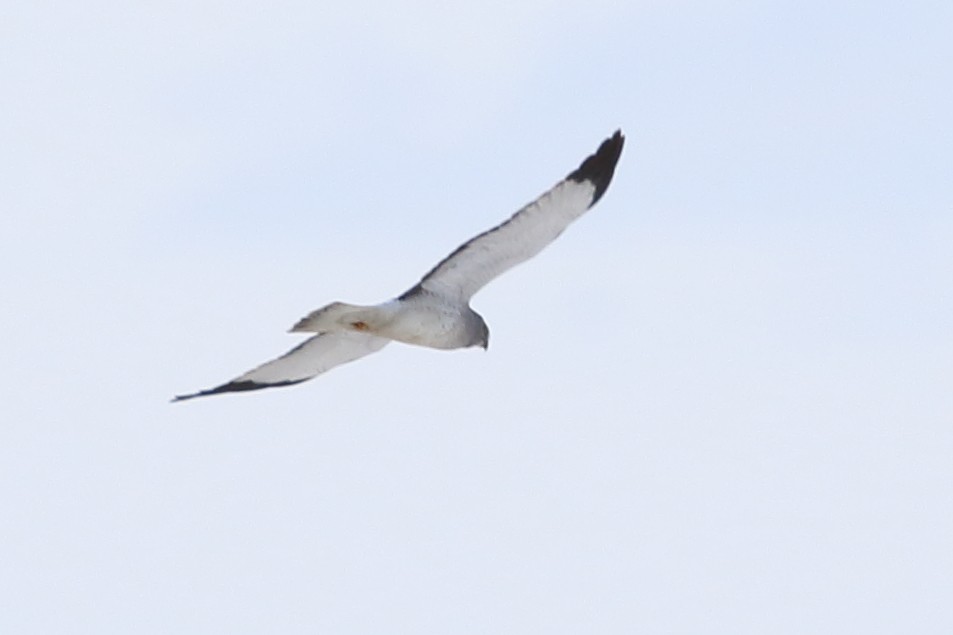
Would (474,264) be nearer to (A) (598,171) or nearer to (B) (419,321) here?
(B) (419,321)

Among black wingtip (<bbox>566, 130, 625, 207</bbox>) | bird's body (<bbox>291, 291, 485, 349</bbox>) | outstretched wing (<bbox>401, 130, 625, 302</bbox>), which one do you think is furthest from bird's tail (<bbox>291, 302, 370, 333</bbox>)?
black wingtip (<bbox>566, 130, 625, 207</bbox>)

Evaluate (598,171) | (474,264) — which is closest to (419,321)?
(474,264)

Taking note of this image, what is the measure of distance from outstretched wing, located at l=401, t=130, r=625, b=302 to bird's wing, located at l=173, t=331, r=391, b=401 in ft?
3.59

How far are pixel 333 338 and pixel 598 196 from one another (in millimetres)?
3167

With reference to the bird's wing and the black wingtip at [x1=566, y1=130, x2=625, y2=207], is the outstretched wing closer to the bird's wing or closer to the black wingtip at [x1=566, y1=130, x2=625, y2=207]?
the black wingtip at [x1=566, y1=130, x2=625, y2=207]

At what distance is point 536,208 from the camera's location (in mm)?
20516

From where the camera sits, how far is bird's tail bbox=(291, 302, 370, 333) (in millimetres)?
18984

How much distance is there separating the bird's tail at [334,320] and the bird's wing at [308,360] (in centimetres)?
141

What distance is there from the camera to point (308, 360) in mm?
22391

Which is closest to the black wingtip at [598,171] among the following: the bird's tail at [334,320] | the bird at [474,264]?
the bird at [474,264]

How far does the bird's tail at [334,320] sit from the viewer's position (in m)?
19.0

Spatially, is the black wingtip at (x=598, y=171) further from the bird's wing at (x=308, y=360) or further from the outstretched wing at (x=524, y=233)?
the bird's wing at (x=308, y=360)

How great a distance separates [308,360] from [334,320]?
9.84 feet

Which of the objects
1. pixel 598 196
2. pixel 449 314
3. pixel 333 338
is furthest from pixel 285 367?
pixel 598 196
